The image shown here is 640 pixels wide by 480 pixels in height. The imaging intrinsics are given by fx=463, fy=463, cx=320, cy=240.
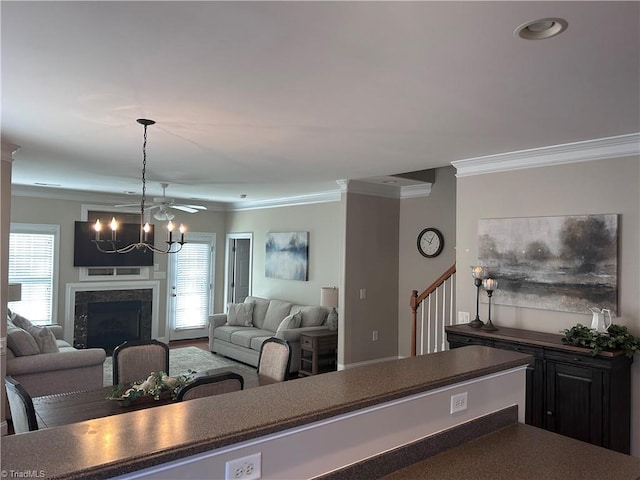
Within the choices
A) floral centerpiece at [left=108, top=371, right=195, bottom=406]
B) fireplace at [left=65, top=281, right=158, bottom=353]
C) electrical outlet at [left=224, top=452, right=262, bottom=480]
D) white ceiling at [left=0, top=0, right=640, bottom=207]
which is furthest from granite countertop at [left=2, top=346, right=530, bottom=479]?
fireplace at [left=65, top=281, right=158, bottom=353]

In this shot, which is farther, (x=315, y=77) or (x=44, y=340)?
(x=44, y=340)

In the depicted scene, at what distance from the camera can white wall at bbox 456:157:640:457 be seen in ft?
11.3

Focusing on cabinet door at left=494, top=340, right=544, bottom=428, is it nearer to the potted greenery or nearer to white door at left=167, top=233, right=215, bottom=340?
the potted greenery

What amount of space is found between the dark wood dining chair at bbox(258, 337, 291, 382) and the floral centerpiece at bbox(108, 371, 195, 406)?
798 mm

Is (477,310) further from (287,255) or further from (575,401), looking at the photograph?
(287,255)

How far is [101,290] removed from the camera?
7.98 m

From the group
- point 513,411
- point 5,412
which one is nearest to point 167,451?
point 513,411

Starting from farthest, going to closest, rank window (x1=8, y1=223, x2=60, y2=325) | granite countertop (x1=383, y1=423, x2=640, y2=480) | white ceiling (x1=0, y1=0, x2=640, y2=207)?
window (x1=8, y1=223, x2=60, y2=325) → white ceiling (x1=0, y1=0, x2=640, y2=207) → granite countertop (x1=383, y1=423, x2=640, y2=480)

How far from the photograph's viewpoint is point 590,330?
3404 millimetres

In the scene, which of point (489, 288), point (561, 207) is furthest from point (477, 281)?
point (561, 207)

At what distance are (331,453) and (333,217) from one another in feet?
18.9

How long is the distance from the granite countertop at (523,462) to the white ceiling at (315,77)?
1.65 m

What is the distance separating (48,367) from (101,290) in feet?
11.2

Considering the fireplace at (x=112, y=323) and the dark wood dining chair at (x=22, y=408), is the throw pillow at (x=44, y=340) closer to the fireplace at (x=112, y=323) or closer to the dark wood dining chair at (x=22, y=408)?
the dark wood dining chair at (x=22, y=408)
